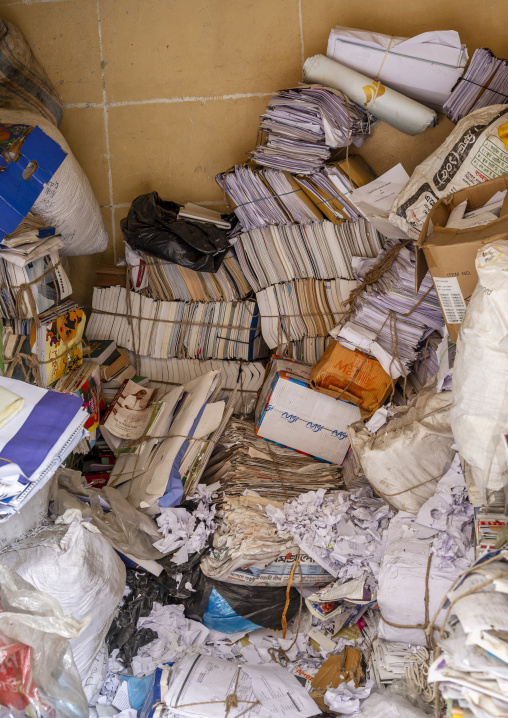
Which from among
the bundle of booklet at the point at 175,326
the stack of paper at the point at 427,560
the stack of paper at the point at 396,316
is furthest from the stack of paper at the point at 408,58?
the stack of paper at the point at 427,560

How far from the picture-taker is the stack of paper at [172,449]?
318 cm

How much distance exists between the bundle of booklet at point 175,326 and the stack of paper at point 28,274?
2.53ft

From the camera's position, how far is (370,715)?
2270 mm

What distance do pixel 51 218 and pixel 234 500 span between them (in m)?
1.74

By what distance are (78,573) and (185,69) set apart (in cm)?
293

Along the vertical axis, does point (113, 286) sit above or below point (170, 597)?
above

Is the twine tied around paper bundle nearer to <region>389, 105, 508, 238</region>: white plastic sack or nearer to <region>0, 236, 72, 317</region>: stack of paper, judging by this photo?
<region>0, 236, 72, 317</region>: stack of paper

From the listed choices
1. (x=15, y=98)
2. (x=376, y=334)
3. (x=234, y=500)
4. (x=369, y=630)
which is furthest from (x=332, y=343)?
(x=15, y=98)

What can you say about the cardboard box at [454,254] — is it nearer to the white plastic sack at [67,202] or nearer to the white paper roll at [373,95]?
the white paper roll at [373,95]

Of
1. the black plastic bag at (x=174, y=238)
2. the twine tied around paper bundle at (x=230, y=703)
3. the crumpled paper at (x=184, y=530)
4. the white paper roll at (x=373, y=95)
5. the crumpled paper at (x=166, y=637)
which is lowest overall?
the crumpled paper at (x=166, y=637)

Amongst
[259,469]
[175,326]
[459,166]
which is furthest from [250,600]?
[459,166]

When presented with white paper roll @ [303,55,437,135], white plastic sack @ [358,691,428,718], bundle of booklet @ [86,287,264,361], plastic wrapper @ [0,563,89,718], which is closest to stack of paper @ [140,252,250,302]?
bundle of booklet @ [86,287,264,361]

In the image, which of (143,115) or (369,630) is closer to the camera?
(369,630)

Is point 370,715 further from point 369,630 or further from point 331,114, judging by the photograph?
point 331,114
